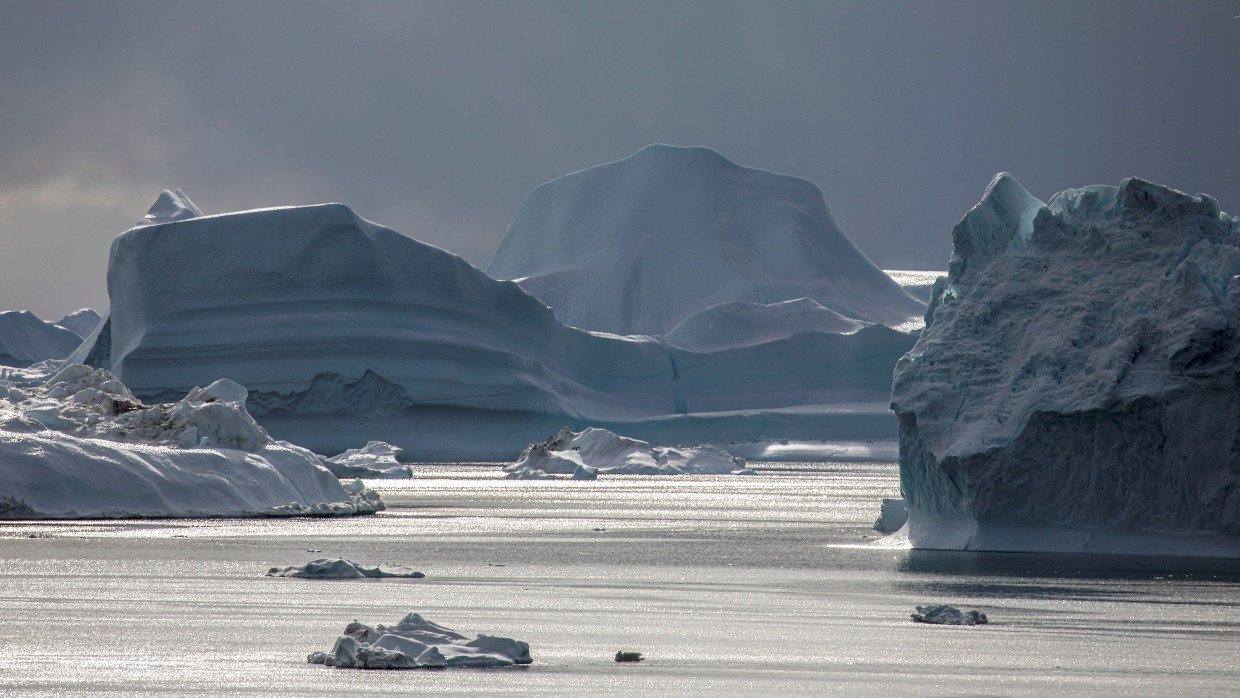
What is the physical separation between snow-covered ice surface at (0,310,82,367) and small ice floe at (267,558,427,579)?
8838 centimetres

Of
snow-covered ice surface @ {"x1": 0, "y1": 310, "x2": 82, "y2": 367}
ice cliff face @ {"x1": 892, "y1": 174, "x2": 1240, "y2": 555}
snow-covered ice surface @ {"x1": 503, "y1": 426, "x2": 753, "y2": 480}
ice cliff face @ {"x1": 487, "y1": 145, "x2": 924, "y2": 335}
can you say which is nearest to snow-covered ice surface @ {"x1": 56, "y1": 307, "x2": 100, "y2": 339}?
snow-covered ice surface @ {"x1": 0, "y1": 310, "x2": 82, "y2": 367}

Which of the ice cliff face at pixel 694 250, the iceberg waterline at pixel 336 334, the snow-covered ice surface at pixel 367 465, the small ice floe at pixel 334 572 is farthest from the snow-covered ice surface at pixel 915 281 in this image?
the small ice floe at pixel 334 572

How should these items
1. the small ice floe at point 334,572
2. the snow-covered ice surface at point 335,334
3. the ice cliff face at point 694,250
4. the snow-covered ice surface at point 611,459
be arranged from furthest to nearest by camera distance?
1. the ice cliff face at point 694,250
2. the snow-covered ice surface at point 335,334
3. the snow-covered ice surface at point 611,459
4. the small ice floe at point 334,572

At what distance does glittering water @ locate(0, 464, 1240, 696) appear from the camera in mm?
7953

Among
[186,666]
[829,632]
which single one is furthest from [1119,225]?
[186,666]

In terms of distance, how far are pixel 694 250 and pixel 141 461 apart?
222 ft

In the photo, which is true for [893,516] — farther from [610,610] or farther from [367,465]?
[367,465]

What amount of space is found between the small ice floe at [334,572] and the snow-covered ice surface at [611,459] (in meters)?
32.2

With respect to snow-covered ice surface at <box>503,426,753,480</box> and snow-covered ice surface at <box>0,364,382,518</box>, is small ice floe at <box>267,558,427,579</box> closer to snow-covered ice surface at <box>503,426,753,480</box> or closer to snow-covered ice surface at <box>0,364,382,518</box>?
snow-covered ice surface at <box>0,364,382,518</box>

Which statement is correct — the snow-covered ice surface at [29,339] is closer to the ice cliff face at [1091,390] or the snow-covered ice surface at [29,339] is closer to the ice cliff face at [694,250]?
the ice cliff face at [694,250]

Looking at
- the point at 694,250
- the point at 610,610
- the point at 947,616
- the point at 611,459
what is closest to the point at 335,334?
the point at 611,459

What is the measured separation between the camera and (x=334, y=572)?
13875mm

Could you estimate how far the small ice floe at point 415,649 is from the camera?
8305mm

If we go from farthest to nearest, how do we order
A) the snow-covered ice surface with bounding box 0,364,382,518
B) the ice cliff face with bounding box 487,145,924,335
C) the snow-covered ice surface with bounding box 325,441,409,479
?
the ice cliff face with bounding box 487,145,924,335 → the snow-covered ice surface with bounding box 325,441,409,479 → the snow-covered ice surface with bounding box 0,364,382,518
